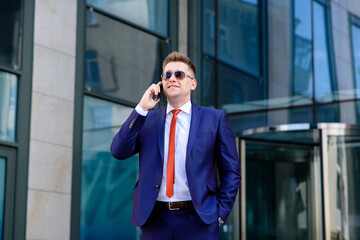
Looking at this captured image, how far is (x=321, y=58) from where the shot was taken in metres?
10.3

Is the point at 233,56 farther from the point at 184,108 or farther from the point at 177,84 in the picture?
the point at 177,84

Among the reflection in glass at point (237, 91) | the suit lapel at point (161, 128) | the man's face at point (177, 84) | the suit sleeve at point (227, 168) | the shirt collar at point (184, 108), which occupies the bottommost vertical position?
the suit sleeve at point (227, 168)

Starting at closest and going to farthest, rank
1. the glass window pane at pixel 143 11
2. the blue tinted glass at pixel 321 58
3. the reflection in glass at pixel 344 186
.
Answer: the glass window pane at pixel 143 11 → the reflection in glass at pixel 344 186 → the blue tinted glass at pixel 321 58

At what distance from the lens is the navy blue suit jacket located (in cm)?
374

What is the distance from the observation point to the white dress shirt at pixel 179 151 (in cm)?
376

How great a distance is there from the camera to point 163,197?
3766mm

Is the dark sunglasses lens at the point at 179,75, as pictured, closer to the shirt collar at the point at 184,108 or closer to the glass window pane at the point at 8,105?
the shirt collar at the point at 184,108

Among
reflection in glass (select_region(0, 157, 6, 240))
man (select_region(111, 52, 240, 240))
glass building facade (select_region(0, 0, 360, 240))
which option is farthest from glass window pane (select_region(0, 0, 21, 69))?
man (select_region(111, 52, 240, 240))

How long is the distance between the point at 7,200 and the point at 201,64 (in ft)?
15.0

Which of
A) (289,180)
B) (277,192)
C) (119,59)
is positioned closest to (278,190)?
(277,192)

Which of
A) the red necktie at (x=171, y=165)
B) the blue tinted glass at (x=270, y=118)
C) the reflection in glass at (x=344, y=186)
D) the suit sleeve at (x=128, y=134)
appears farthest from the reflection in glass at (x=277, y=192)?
the suit sleeve at (x=128, y=134)

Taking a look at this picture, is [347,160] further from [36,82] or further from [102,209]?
[36,82]

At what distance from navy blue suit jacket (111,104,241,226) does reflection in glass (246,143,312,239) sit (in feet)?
21.8

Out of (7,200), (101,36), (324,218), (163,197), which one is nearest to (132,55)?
(101,36)
